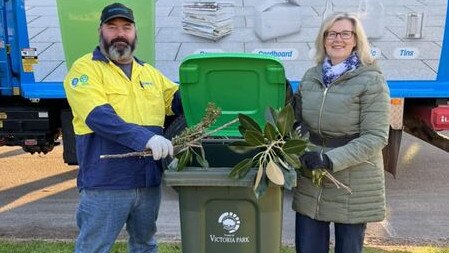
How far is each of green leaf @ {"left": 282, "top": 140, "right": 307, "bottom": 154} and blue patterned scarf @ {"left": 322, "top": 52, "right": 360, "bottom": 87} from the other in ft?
1.30

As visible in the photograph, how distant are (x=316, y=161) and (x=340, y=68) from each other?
45 centimetres

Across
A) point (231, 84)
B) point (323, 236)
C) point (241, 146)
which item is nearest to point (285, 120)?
point (241, 146)

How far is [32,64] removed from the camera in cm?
507

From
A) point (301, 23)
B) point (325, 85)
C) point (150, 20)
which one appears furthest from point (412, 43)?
point (325, 85)

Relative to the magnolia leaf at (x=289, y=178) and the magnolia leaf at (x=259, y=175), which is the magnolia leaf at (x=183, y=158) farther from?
the magnolia leaf at (x=289, y=178)

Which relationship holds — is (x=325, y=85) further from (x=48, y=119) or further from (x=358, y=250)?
(x=48, y=119)

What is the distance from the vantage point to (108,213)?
2648 millimetres

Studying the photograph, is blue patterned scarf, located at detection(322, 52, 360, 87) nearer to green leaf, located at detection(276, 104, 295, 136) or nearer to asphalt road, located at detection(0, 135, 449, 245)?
green leaf, located at detection(276, 104, 295, 136)

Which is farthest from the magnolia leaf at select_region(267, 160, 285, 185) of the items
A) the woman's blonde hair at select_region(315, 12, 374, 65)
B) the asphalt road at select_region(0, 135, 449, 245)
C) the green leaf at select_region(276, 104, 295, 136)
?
the asphalt road at select_region(0, 135, 449, 245)

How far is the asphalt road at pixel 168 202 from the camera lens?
14.2 ft

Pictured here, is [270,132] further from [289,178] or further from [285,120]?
[289,178]

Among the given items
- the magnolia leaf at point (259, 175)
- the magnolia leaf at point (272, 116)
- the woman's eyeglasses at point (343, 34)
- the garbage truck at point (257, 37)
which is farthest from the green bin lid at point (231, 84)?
the garbage truck at point (257, 37)

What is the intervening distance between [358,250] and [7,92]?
370 centimetres

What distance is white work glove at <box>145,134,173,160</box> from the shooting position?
236 centimetres
